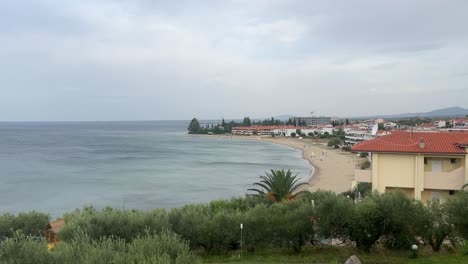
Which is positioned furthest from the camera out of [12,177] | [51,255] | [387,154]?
[12,177]

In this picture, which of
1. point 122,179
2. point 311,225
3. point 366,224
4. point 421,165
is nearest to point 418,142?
point 421,165

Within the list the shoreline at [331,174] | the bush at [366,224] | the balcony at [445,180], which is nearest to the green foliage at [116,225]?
the bush at [366,224]

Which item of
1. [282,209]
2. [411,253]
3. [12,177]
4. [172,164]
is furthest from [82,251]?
[172,164]

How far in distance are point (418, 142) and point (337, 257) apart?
971 cm

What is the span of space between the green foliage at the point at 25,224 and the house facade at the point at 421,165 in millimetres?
18016

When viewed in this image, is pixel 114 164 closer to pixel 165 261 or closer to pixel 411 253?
pixel 411 253

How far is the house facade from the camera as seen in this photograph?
22750 mm

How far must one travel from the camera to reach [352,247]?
18969mm

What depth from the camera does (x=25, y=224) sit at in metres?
24.3

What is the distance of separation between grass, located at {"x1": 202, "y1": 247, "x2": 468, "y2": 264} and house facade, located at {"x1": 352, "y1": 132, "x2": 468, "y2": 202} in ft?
18.2

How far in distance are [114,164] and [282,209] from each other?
70.4 m

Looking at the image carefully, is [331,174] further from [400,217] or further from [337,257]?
[337,257]

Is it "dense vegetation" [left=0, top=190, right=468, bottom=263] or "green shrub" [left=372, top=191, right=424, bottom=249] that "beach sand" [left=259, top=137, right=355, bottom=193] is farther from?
"green shrub" [left=372, top=191, right=424, bottom=249]

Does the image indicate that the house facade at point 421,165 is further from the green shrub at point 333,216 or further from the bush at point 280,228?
the bush at point 280,228
